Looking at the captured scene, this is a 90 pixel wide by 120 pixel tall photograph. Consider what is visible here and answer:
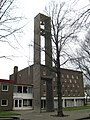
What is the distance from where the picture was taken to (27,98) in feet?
163

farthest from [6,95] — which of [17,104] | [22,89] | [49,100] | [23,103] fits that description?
[49,100]

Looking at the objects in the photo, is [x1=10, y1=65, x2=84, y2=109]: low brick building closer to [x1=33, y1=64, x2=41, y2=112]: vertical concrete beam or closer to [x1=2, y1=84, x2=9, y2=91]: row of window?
[x1=2, y1=84, x2=9, y2=91]: row of window

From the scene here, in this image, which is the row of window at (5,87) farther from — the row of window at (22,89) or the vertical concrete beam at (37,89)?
the vertical concrete beam at (37,89)

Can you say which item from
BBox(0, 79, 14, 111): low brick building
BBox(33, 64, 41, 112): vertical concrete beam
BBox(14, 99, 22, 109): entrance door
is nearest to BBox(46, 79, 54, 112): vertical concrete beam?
BBox(33, 64, 41, 112): vertical concrete beam

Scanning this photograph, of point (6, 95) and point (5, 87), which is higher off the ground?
point (5, 87)

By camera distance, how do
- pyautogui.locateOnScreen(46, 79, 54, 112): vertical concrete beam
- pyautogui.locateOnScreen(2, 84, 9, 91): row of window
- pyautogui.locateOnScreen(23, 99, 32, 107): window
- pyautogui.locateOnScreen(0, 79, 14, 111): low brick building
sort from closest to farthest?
1. pyautogui.locateOnScreen(46, 79, 54, 112): vertical concrete beam
2. pyautogui.locateOnScreen(0, 79, 14, 111): low brick building
3. pyautogui.locateOnScreen(2, 84, 9, 91): row of window
4. pyautogui.locateOnScreen(23, 99, 32, 107): window

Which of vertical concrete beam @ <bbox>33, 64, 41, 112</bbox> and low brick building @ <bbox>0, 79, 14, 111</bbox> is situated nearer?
vertical concrete beam @ <bbox>33, 64, 41, 112</bbox>

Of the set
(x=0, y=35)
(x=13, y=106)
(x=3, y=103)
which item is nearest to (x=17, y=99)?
(x=13, y=106)

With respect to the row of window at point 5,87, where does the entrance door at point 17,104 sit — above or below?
below

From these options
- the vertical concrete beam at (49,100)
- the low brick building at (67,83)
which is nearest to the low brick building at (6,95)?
the vertical concrete beam at (49,100)

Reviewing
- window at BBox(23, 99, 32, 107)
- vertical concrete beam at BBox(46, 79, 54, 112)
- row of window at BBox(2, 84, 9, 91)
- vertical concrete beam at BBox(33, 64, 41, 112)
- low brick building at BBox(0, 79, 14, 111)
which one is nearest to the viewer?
vertical concrete beam at BBox(46, 79, 54, 112)

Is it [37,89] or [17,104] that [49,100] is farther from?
[17,104]

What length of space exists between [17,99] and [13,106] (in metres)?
2.07

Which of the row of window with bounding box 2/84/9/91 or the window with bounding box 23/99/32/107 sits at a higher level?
the row of window with bounding box 2/84/9/91
